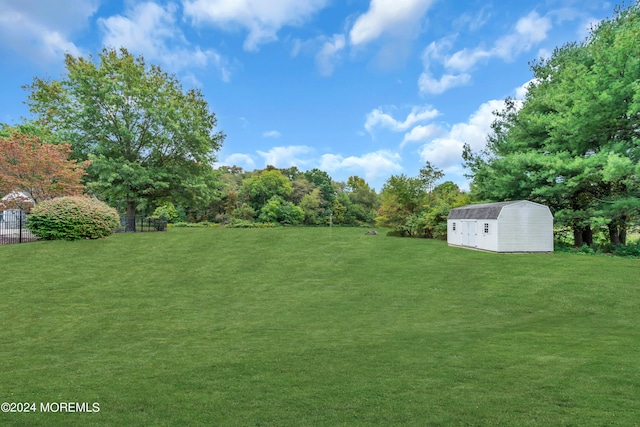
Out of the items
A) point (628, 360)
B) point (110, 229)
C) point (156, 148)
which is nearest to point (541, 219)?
point (628, 360)

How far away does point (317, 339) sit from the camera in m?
7.59

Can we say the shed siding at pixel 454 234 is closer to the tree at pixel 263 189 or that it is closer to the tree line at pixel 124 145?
the tree line at pixel 124 145

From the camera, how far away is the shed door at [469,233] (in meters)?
21.6

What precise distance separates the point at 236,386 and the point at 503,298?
1001 centimetres

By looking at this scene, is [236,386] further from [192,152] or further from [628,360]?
[192,152]

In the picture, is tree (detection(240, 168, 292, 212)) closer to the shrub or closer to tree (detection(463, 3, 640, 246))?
the shrub

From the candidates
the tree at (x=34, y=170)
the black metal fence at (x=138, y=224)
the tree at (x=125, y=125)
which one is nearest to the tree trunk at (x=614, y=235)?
the tree at (x=125, y=125)

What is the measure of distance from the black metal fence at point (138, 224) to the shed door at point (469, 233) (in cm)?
2269

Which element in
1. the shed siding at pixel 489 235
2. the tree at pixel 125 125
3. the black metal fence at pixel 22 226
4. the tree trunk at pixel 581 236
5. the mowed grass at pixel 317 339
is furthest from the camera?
the tree at pixel 125 125

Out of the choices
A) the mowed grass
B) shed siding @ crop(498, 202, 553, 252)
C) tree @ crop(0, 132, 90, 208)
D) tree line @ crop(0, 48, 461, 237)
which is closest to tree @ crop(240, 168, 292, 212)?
tree line @ crop(0, 48, 461, 237)

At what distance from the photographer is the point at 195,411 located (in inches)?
169

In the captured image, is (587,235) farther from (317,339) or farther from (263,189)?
(263,189)

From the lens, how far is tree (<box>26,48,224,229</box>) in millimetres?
26516

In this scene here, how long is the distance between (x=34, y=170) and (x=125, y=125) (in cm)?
907
